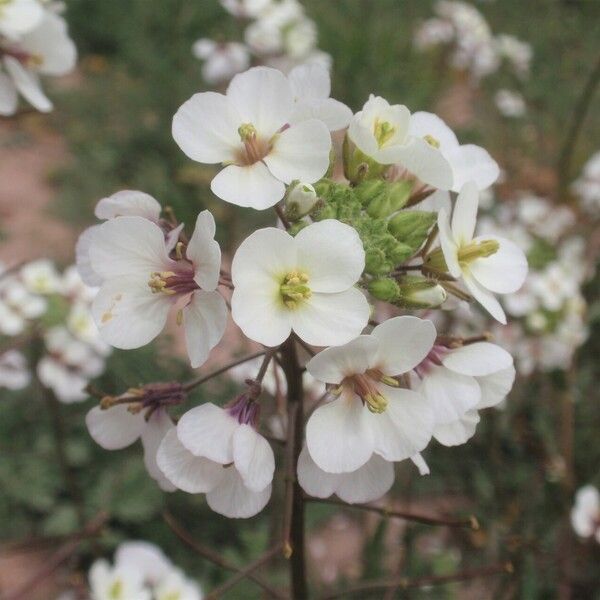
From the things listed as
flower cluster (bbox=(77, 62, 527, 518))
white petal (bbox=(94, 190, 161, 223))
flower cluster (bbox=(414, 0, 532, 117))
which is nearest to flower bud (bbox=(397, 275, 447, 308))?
flower cluster (bbox=(77, 62, 527, 518))

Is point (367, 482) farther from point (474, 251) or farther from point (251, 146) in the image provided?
point (251, 146)

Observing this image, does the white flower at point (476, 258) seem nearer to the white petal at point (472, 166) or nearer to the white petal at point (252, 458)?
the white petal at point (472, 166)

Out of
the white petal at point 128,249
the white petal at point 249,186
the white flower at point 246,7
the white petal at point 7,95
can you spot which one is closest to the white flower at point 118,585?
the white petal at point 128,249

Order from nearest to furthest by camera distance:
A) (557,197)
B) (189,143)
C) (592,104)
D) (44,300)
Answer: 1. (189,143)
2. (44,300)
3. (557,197)
4. (592,104)

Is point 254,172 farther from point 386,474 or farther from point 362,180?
point 386,474

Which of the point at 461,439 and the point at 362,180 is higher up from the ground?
the point at 362,180

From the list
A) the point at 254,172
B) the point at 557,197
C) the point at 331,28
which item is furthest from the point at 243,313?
the point at 331,28
